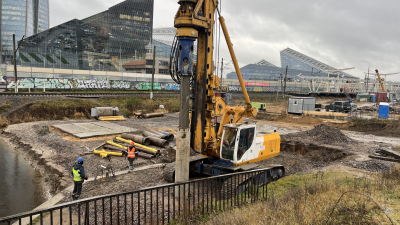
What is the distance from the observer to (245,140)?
1018 centimetres

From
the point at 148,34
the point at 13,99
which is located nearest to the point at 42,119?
the point at 13,99

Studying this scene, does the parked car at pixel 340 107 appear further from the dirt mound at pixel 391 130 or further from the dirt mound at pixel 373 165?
the dirt mound at pixel 373 165

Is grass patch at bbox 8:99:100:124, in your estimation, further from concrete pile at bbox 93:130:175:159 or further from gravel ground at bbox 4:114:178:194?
concrete pile at bbox 93:130:175:159

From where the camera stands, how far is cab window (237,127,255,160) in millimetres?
9984

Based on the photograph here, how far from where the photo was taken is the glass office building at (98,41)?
6241 cm

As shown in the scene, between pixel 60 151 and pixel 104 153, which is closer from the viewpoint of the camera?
pixel 104 153

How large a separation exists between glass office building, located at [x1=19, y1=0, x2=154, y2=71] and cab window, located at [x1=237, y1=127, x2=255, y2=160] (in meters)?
55.6

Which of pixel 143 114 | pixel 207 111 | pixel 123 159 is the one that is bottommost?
pixel 123 159

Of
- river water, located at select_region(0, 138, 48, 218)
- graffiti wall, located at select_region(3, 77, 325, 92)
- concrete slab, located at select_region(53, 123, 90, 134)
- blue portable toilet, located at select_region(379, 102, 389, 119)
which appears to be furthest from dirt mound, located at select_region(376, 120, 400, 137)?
river water, located at select_region(0, 138, 48, 218)

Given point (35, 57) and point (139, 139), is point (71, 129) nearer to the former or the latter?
point (139, 139)

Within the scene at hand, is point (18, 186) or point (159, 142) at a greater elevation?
point (159, 142)

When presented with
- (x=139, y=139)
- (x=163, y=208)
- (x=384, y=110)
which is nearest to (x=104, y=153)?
(x=139, y=139)

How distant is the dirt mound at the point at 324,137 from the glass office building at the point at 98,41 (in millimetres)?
51098

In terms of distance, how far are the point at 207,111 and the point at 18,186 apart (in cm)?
813
